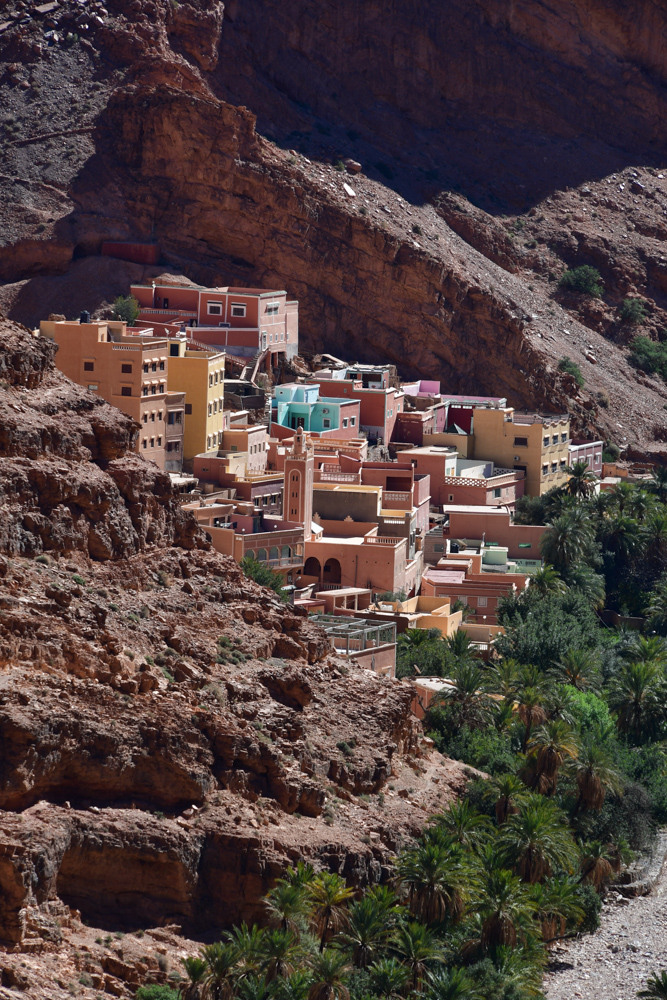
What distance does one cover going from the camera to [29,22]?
89.8 metres

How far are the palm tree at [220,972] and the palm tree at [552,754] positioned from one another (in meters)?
13.5

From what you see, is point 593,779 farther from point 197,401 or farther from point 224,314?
point 224,314

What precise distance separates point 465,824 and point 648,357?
63203 mm

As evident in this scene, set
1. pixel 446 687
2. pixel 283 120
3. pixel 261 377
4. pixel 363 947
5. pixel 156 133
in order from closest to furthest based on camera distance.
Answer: pixel 363 947 < pixel 446 687 < pixel 261 377 < pixel 156 133 < pixel 283 120

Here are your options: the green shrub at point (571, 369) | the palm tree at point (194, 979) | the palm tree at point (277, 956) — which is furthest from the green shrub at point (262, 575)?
the green shrub at point (571, 369)

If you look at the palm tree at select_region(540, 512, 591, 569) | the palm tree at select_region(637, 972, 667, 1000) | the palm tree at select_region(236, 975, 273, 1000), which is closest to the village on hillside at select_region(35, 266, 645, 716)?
the palm tree at select_region(540, 512, 591, 569)

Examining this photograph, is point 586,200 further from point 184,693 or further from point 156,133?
point 184,693

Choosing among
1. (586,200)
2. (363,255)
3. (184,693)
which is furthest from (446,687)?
(586,200)

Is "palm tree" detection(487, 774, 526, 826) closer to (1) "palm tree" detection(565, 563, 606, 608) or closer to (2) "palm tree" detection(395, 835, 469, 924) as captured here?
(2) "palm tree" detection(395, 835, 469, 924)

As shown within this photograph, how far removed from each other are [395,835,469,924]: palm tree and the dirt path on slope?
9.63 ft

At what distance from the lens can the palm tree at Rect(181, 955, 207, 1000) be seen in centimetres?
2920

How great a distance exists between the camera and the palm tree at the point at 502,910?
33781 mm

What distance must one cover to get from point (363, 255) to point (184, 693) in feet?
184

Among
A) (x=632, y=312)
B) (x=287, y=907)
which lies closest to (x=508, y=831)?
(x=287, y=907)
